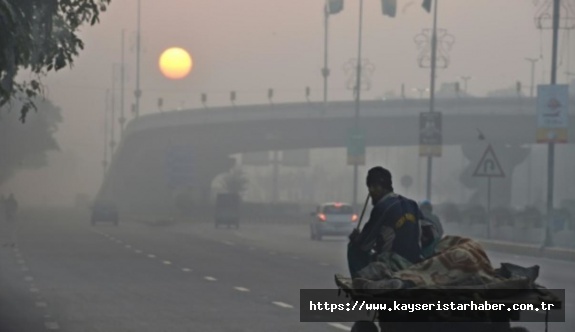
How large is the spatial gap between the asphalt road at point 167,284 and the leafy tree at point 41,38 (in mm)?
3393

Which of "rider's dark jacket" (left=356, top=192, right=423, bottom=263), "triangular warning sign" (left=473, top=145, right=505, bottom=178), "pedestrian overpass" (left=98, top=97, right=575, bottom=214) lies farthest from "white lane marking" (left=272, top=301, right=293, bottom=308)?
"pedestrian overpass" (left=98, top=97, right=575, bottom=214)

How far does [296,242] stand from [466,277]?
49936 mm

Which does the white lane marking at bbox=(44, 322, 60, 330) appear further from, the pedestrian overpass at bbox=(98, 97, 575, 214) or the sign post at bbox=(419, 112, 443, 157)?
the pedestrian overpass at bbox=(98, 97, 575, 214)

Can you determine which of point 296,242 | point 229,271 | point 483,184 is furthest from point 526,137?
point 229,271

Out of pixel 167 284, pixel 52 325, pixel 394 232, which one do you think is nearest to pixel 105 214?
pixel 167 284

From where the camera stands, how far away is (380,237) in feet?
40.5

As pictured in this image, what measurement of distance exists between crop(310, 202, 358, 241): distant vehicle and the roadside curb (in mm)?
8773

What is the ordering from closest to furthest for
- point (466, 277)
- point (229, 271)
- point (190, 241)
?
point (466, 277) → point (229, 271) → point (190, 241)

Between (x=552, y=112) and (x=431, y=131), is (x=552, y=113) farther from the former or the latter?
(x=431, y=131)

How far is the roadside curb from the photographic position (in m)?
48.6

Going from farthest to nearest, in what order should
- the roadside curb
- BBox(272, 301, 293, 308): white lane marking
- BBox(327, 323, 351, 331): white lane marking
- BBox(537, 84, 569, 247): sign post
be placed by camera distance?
BBox(537, 84, 569, 247): sign post → the roadside curb → BBox(272, 301, 293, 308): white lane marking → BBox(327, 323, 351, 331): white lane marking

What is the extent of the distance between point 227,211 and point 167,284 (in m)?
58.5

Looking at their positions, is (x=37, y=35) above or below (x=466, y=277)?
above

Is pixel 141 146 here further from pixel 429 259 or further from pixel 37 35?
pixel 429 259
